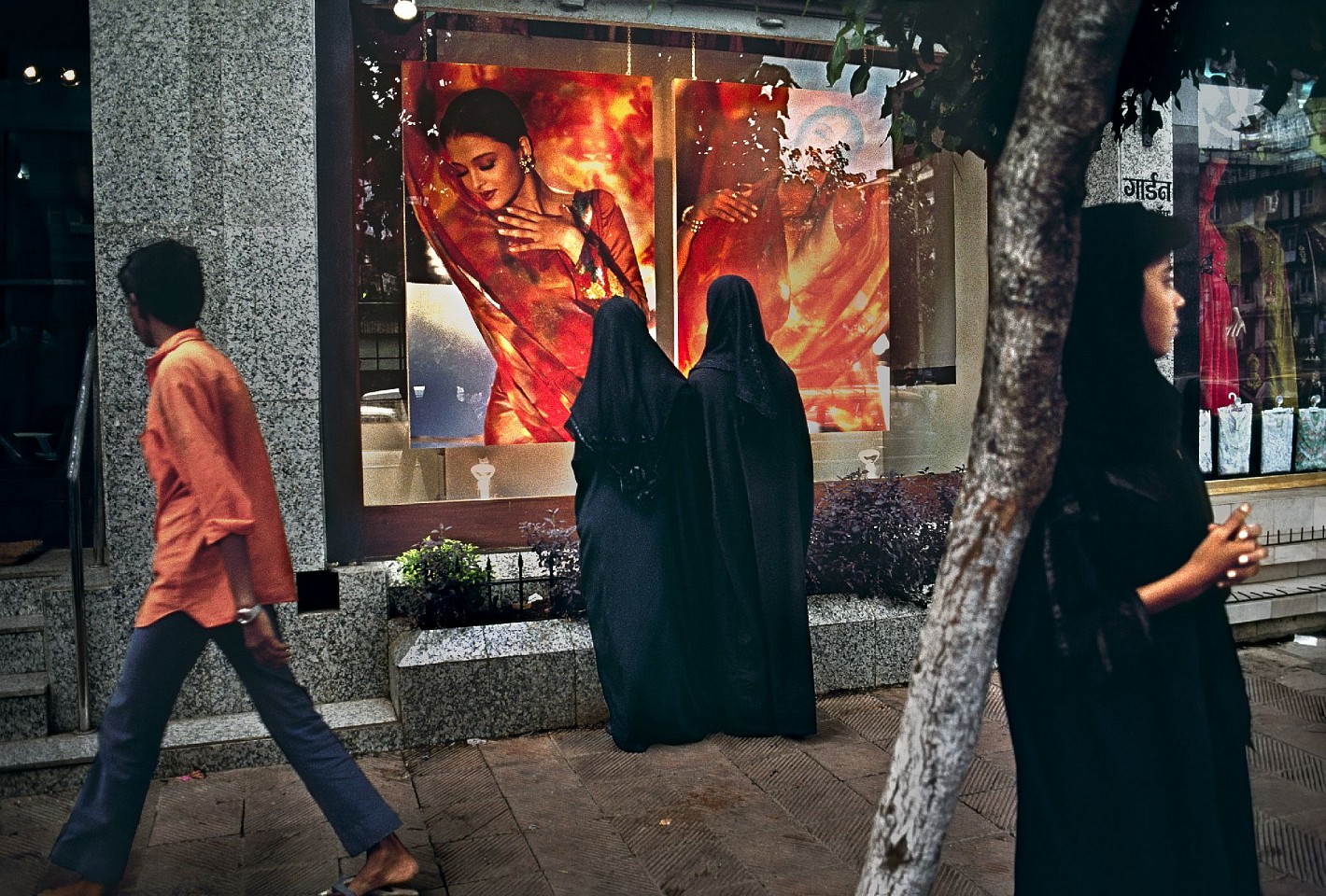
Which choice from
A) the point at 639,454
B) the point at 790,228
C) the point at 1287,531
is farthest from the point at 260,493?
the point at 1287,531

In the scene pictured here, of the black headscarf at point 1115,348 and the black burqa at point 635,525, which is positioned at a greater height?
the black headscarf at point 1115,348

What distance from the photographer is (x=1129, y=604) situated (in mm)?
2637

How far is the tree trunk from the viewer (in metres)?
2.50

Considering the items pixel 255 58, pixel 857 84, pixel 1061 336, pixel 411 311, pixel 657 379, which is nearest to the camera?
pixel 1061 336

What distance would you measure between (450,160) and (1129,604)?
5900 millimetres

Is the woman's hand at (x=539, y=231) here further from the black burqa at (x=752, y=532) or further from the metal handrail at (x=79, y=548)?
the metal handrail at (x=79, y=548)

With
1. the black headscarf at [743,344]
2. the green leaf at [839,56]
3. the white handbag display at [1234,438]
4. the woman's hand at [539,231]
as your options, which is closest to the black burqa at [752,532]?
the black headscarf at [743,344]

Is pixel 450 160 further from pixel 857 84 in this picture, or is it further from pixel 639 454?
pixel 857 84

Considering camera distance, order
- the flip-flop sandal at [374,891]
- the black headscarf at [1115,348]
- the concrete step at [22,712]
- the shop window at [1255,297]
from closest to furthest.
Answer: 1. the black headscarf at [1115,348]
2. the flip-flop sandal at [374,891]
3. the concrete step at [22,712]
4. the shop window at [1255,297]

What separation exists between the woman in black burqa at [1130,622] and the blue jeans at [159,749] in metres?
2.45

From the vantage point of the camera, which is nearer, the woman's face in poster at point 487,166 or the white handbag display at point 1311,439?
the woman's face in poster at point 487,166

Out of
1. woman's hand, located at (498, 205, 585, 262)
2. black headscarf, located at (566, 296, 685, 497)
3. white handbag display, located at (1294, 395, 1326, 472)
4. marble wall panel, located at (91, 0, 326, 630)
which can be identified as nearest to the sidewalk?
black headscarf, located at (566, 296, 685, 497)

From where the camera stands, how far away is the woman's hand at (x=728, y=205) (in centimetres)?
817

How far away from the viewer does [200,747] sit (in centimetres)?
585
